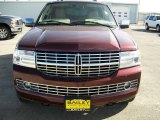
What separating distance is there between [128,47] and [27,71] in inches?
58.5

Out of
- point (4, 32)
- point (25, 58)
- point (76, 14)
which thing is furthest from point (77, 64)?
point (4, 32)

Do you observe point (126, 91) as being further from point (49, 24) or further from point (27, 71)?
point (49, 24)

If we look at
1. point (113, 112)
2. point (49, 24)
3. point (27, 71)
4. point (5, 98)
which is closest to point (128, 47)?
point (113, 112)

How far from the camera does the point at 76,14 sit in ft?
18.7

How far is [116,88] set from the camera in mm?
3871

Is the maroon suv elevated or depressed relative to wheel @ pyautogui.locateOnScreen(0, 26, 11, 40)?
elevated

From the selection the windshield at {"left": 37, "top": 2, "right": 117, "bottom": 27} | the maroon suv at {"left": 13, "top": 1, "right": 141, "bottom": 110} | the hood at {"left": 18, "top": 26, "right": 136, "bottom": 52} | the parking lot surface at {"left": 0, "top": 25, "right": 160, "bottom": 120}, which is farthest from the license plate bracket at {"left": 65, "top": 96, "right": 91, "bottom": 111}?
the windshield at {"left": 37, "top": 2, "right": 117, "bottom": 27}

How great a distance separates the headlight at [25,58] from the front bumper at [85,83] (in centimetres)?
7

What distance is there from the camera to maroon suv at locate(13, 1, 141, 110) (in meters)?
3.71

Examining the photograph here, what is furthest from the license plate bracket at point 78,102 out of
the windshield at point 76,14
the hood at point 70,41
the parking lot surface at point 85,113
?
the windshield at point 76,14

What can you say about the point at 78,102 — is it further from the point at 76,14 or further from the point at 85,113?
the point at 76,14

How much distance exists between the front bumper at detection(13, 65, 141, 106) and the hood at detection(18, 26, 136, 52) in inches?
13.8

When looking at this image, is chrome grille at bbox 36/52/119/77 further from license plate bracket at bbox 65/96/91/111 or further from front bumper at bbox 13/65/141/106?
license plate bracket at bbox 65/96/91/111

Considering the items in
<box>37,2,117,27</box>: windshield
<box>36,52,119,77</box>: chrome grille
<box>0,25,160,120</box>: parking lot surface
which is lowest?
<box>0,25,160,120</box>: parking lot surface
